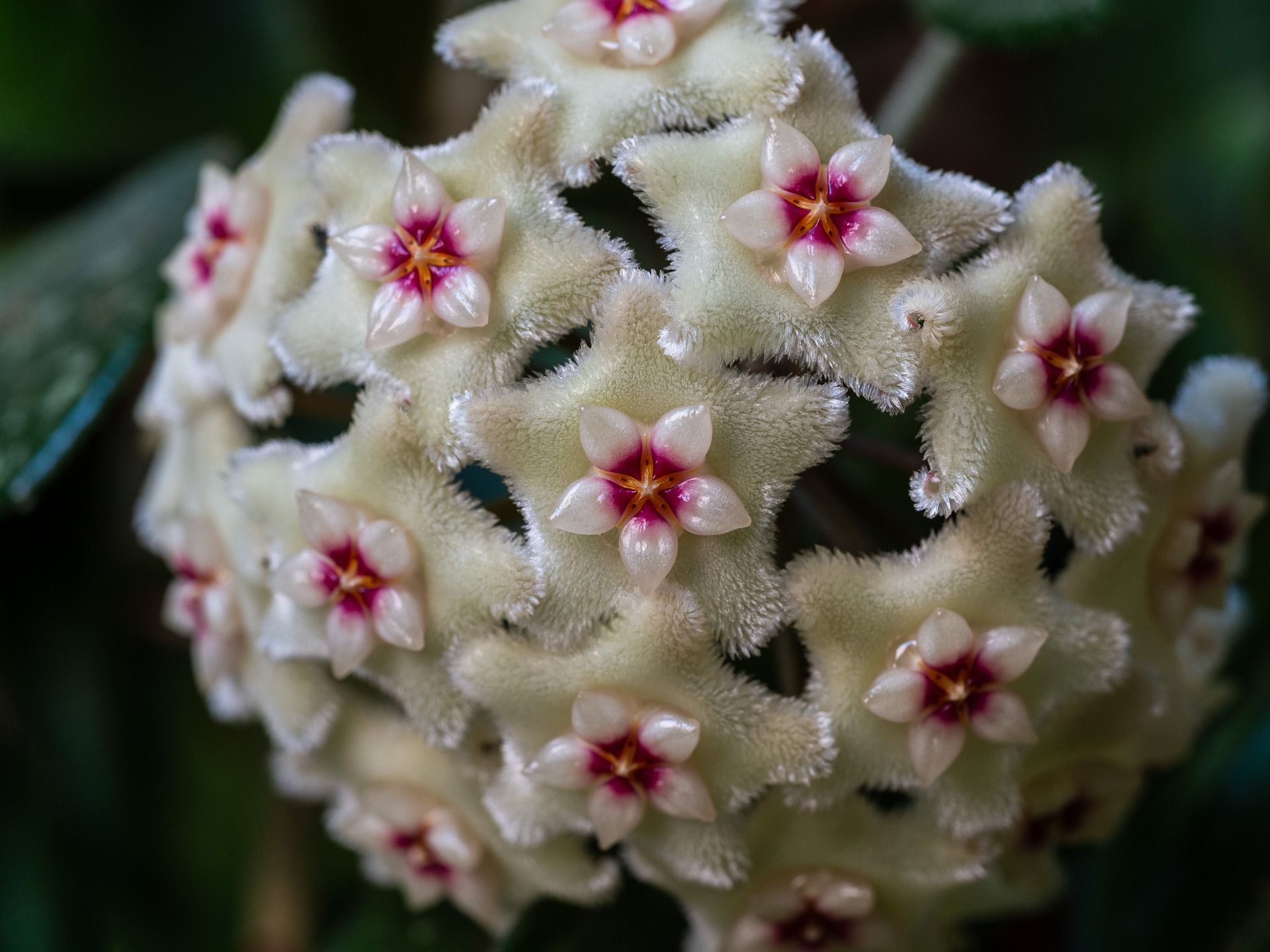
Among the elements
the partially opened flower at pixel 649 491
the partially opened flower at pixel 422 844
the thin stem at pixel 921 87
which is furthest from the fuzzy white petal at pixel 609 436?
the thin stem at pixel 921 87

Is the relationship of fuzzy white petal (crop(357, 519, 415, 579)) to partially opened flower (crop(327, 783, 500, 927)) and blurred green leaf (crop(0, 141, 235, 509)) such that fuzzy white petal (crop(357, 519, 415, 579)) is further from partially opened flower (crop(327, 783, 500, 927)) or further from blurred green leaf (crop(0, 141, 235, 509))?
blurred green leaf (crop(0, 141, 235, 509))

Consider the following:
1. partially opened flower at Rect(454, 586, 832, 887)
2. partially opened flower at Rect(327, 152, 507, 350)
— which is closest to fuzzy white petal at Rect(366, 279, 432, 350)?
partially opened flower at Rect(327, 152, 507, 350)

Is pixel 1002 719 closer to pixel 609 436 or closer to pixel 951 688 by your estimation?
pixel 951 688

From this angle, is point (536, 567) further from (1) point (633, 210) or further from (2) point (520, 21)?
(1) point (633, 210)

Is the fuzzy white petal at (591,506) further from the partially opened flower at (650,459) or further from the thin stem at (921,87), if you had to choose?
the thin stem at (921,87)

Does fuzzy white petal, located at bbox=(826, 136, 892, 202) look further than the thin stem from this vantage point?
No

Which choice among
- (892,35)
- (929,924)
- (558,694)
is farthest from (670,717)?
(892,35)
